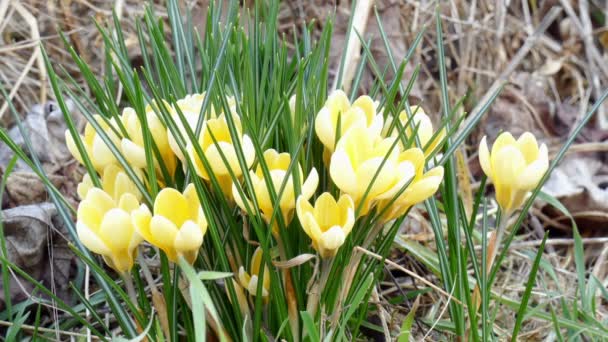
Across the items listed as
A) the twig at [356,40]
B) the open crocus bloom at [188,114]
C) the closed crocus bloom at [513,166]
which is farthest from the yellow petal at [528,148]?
the twig at [356,40]

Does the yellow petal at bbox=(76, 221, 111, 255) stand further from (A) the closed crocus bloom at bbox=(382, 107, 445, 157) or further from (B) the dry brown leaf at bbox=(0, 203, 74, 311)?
(B) the dry brown leaf at bbox=(0, 203, 74, 311)

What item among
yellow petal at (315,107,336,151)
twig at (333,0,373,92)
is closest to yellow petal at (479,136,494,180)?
yellow petal at (315,107,336,151)

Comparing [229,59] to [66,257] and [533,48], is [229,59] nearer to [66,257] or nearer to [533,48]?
[66,257]

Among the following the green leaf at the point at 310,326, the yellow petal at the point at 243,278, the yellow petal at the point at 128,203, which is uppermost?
the yellow petal at the point at 128,203

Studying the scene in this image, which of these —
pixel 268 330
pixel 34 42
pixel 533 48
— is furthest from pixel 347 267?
pixel 533 48

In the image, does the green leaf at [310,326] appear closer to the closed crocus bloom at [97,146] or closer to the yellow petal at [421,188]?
the yellow petal at [421,188]

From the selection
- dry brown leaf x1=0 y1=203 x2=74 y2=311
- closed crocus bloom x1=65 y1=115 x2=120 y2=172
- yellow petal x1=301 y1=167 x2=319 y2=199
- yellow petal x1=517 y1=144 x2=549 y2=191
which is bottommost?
dry brown leaf x1=0 y1=203 x2=74 y2=311
